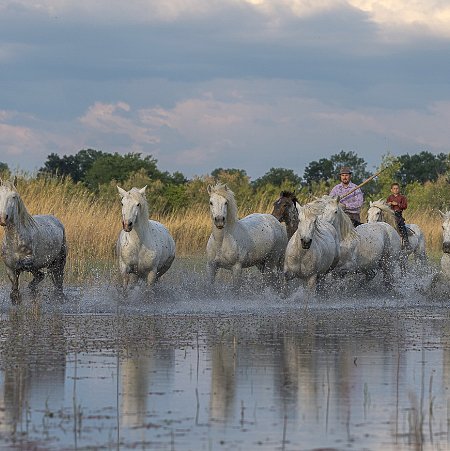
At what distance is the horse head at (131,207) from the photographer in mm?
16922

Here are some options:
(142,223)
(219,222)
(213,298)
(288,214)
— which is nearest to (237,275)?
(213,298)

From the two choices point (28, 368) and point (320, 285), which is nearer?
point (28, 368)

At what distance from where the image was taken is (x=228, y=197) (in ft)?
60.6

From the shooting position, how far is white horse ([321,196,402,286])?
19.7 metres

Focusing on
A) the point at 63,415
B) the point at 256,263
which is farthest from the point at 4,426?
the point at 256,263

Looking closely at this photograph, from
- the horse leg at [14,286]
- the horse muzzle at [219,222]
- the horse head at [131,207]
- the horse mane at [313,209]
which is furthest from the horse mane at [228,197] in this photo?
the horse leg at [14,286]

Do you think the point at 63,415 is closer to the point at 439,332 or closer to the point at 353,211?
the point at 439,332

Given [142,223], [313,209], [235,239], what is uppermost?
[313,209]

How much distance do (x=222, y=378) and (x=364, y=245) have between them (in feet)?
36.2

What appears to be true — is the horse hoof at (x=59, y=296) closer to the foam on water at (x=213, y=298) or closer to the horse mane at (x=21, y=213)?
the foam on water at (x=213, y=298)

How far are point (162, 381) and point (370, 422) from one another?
2.16 meters

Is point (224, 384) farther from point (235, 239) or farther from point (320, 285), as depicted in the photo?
point (320, 285)

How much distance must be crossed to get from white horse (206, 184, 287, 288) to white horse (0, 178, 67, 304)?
229 cm

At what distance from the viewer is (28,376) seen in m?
9.56
